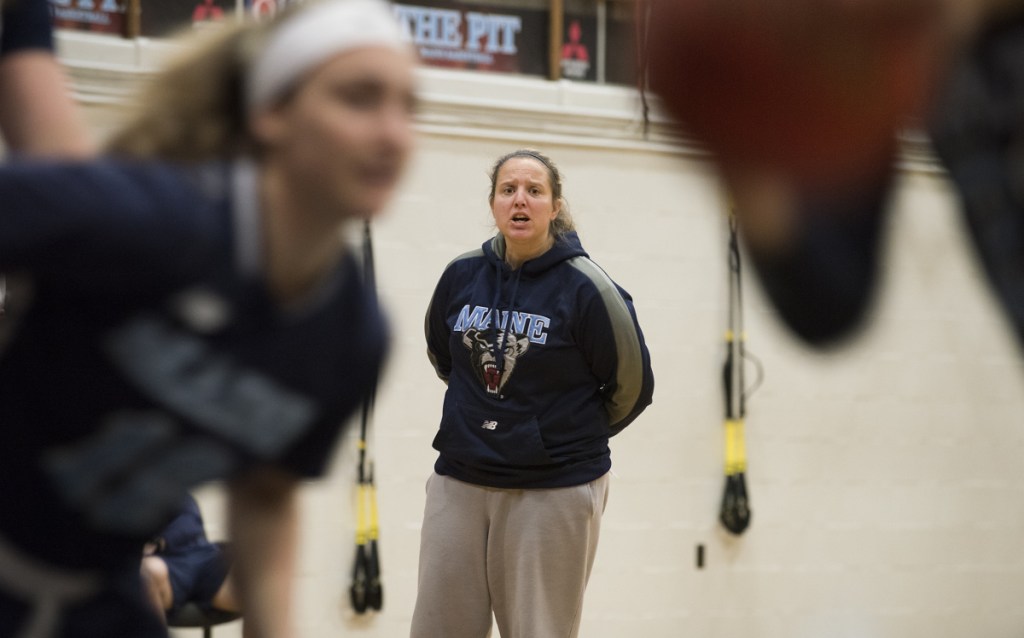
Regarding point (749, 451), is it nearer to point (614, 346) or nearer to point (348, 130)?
point (614, 346)

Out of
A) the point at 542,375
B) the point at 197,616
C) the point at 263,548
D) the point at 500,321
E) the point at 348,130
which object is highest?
the point at 348,130

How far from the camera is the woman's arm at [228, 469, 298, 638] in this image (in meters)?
1.66

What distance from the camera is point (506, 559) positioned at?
3912mm

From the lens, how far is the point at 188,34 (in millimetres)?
1529

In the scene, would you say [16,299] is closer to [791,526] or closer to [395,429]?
[395,429]

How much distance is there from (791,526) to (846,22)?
6.03 meters

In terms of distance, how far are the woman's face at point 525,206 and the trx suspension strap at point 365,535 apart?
158 cm

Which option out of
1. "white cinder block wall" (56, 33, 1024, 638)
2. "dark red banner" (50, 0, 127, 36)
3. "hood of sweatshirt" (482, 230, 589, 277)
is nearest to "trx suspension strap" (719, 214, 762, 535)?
"white cinder block wall" (56, 33, 1024, 638)

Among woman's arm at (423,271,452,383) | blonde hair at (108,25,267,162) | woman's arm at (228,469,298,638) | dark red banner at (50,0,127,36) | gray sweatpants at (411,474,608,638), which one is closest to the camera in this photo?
blonde hair at (108,25,267,162)

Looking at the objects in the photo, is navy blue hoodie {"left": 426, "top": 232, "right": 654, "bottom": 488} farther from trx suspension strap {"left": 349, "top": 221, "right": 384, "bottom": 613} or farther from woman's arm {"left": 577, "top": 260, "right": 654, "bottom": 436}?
trx suspension strap {"left": 349, "top": 221, "right": 384, "bottom": 613}

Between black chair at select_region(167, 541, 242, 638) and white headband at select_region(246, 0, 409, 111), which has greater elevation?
white headband at select_region(246, 0, 409, 111)

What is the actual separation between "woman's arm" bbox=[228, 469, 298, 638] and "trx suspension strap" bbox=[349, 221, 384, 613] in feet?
12.9

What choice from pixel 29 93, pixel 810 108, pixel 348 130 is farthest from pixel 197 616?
pixel 810 108

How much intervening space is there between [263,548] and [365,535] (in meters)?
4.02
